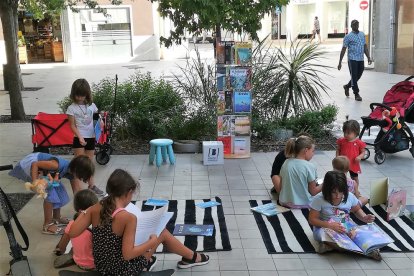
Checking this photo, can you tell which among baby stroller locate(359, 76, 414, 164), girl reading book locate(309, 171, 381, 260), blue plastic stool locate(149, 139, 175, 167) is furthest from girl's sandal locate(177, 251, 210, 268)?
baby stroller locate(359, 76, 414, 164)

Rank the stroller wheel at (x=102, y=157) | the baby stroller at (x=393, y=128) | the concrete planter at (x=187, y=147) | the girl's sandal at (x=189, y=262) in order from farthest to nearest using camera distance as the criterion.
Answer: the concrete planter at (x=187, y=147) → the stroller wheel at (x=102, y=157) → the baby stroller at (x=393, y=128) → the girl's sandal at (x=189, y=262)

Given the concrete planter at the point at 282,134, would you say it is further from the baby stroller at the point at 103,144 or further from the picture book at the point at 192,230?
the picture book at the point at 192,230

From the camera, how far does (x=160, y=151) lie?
23.2 ft

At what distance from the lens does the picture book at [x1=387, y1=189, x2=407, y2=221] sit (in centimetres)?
493

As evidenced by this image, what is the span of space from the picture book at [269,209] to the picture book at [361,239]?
0.98 meters

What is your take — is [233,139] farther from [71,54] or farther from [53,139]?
[71,54]

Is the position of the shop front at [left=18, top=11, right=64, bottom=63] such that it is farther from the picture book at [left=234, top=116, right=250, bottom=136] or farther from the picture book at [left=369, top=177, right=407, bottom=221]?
the picture book at [left=369, top=177, right=407, bottom=221]

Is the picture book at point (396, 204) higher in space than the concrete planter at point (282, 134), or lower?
lower

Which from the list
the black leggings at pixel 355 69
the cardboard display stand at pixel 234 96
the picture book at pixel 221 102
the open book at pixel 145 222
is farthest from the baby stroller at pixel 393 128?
the black leggings at pixel 355 69

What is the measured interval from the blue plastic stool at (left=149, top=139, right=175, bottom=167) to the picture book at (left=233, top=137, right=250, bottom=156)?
1011 mm

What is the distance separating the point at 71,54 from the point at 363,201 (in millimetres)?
22348

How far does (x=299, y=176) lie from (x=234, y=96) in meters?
2.47

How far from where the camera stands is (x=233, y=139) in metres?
7.50

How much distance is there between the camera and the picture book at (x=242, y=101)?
7.35 m
